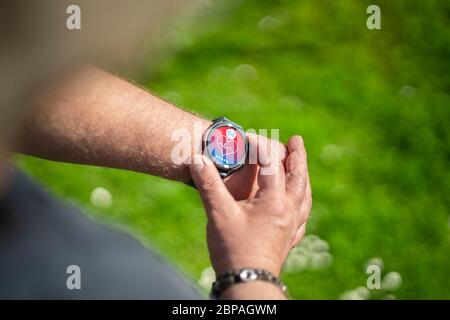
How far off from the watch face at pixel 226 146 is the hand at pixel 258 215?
2.6 inches

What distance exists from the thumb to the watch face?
0.27 ft

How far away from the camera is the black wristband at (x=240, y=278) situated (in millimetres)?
1434

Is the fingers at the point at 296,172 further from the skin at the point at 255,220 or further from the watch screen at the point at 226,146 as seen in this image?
the watch screen at the point at 226,146

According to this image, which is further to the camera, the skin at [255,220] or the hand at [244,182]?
the hand at [244,182]

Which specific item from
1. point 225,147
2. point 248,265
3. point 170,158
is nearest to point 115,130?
point 170,158

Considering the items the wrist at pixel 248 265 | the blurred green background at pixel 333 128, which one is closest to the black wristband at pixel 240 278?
the wrist at pixel 248 265

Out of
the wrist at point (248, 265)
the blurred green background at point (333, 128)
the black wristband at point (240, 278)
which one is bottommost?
the black wristband at point (240, 278)

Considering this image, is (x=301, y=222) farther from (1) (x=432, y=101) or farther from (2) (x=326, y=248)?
(1) (x=432, y=101)

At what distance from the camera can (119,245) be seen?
1.48 m

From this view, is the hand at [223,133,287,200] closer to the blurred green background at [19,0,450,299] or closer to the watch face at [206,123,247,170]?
the watch face at [206,123,247,170]

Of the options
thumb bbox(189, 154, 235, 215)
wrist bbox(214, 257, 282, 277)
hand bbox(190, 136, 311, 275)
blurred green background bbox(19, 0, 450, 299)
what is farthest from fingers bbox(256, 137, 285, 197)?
blurred green background bbox(19, 0, 450, 299)

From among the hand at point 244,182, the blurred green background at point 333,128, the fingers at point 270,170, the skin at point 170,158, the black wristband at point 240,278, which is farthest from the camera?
the blurred green background at point 333,128

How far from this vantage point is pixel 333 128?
3490 millimetres

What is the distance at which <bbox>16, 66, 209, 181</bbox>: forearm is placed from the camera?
1.76 meters
